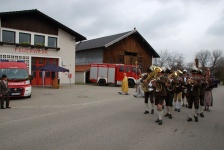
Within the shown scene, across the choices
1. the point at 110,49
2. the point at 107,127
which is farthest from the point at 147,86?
the point at 110,49

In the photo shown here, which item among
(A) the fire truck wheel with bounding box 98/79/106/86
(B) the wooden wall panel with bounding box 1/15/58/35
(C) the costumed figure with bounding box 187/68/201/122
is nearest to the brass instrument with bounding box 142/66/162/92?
(C) the costumed figure with bounding box 187/68/201/122

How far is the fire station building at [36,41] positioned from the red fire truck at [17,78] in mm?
7772

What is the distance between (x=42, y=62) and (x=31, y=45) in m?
2.25

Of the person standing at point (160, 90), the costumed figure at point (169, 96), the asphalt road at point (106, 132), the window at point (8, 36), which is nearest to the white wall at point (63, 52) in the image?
the window at point (8, 36)

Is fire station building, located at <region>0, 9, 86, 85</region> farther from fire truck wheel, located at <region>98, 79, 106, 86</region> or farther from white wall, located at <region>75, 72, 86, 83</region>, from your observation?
white wall, located at <region>75, 72, 86, 83</region>

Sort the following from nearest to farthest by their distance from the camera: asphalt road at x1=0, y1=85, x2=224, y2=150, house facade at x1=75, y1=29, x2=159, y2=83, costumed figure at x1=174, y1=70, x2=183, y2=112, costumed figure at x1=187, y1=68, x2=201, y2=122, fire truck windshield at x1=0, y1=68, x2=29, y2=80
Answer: asphalt road at x1=0, y1=85, x2=224, y2=150
costumed figure at x1=187, y1=68, x2=201, y2=122
costumed figure at x1=174, y1=70, x2=183, y2=112
fire truck windshield at x1=0, y1=68, x2=29, y2=80
house facade at x1=75, y1=29, x2=159, y2=83

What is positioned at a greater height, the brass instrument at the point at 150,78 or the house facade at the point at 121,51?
the house facade at the point at 121,51

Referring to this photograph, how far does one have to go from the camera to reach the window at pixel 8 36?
79.4ft

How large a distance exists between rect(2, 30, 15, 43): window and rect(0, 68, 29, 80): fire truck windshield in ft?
29.1

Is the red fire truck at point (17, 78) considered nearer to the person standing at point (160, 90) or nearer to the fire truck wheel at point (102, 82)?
the person standing at point (160, 90)

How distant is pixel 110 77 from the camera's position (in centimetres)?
2978

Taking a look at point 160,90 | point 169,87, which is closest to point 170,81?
point 169,87

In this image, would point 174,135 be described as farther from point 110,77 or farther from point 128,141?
point 110,77

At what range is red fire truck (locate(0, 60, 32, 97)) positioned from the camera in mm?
15250
